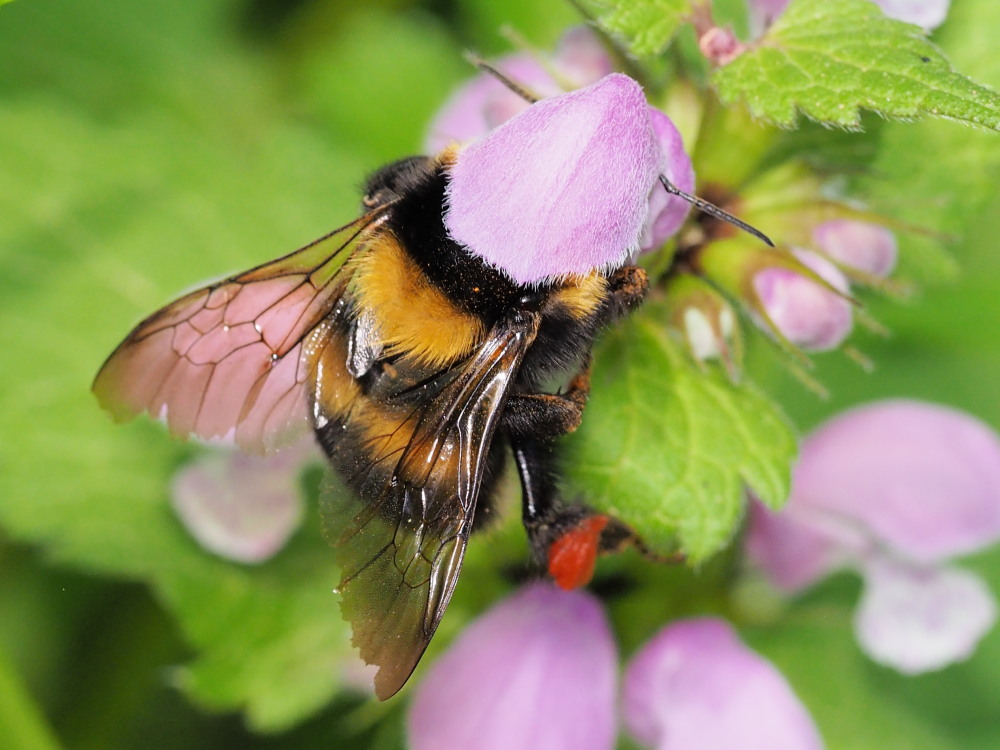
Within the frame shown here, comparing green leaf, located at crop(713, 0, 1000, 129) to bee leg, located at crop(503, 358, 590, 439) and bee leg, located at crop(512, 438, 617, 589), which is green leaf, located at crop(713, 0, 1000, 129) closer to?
bee leg, located at crop(503, 358, 590, 439)

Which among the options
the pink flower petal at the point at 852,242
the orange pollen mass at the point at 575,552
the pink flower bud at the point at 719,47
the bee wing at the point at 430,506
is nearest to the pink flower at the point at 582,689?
the orange pollen mass at the point at 575,552

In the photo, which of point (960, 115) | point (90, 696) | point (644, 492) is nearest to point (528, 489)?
point (644, 492)

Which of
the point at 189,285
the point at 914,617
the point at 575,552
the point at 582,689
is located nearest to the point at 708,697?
the point at 582,689

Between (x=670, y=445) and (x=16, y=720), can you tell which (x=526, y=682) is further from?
(x=16, y=720)

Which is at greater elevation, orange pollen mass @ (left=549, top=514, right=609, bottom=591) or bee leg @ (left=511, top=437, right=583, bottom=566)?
bee leg @ (left=511, top=437, right=583, bottom=566)

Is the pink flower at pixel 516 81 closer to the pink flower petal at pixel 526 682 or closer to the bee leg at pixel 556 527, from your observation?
the bee leg at pixel 556 527

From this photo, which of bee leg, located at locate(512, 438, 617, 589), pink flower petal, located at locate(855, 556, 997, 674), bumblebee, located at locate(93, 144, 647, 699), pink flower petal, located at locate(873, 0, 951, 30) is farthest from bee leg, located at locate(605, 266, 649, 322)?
pink flower petal, located at locate(855, 556, 997, 674)

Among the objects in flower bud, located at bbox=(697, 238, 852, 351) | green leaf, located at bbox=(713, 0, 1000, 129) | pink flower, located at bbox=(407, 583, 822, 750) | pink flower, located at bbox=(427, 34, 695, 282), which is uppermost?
pink flower, located at bbox=(427, 34, 695, 282)
